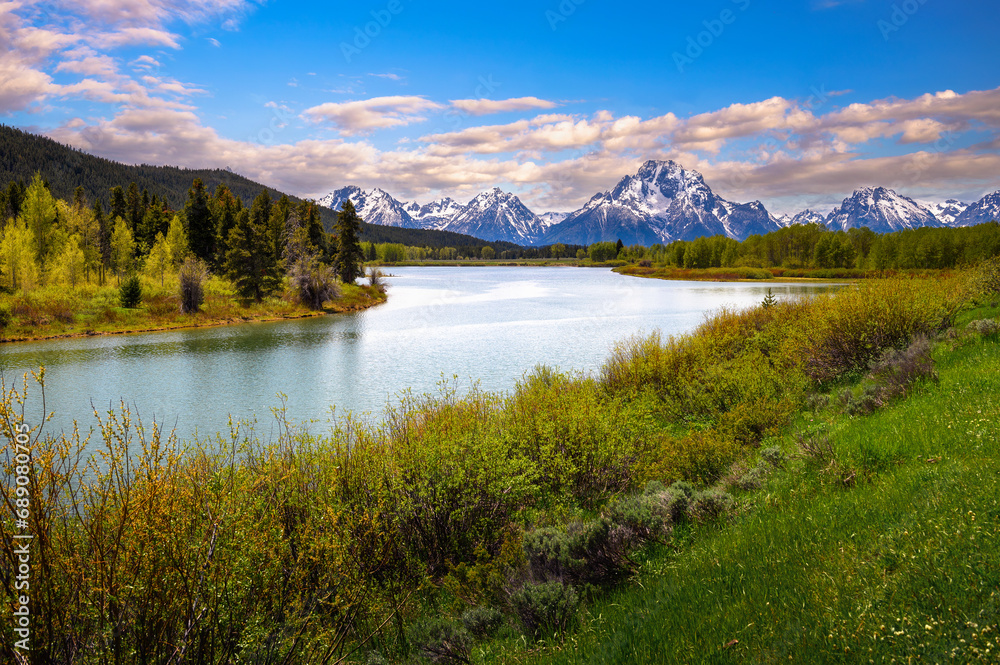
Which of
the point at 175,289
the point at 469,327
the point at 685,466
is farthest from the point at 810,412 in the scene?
the point at 175,289

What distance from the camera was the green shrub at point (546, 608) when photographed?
6516 millimetres

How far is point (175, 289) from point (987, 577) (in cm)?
6715

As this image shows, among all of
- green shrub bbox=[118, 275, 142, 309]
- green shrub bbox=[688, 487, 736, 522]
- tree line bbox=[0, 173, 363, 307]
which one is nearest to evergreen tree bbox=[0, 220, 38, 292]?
tree line bbox=[0, 173, 363, 307]

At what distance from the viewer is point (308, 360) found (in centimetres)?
3416

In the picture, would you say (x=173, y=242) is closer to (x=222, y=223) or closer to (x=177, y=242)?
(x=177, y=242)

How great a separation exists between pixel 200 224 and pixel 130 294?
26.8 m

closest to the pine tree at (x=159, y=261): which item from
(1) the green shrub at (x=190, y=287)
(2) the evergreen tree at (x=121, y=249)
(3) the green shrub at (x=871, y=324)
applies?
(2) the evergreen tree at (x=121, y=249)

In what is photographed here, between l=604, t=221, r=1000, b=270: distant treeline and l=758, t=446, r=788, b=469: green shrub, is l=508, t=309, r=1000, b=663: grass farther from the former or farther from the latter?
l=604, t=221, r=1000, b=270: distant treeline

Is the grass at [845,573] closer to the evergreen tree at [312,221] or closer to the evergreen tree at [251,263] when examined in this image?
the evergreen tree at [251,263]

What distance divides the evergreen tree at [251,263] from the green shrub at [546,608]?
6615 cm

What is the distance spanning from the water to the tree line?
13.4 meters

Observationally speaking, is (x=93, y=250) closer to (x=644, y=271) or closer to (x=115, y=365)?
(x=115, y=365)

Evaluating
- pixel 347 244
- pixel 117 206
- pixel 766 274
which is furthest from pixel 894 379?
pixel 766 274

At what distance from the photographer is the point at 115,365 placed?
3256cm
